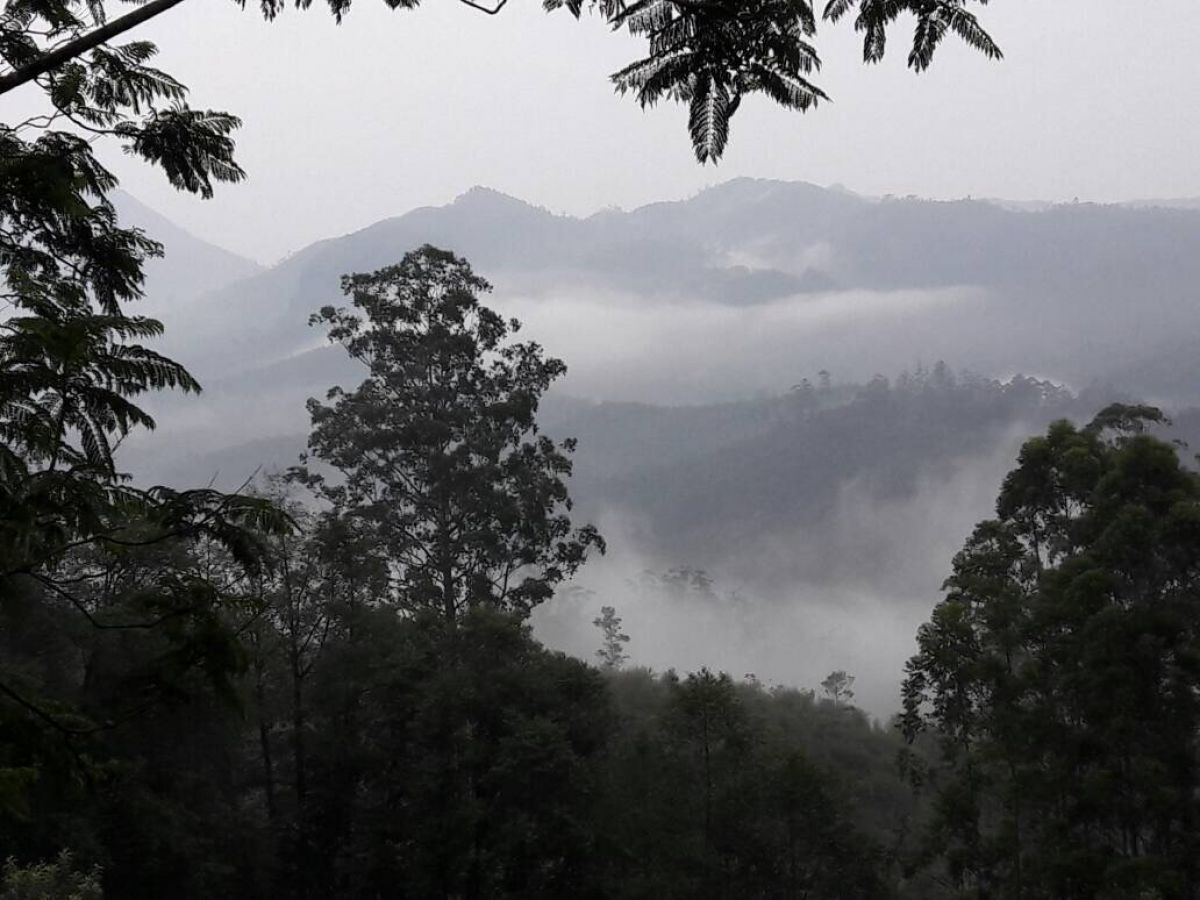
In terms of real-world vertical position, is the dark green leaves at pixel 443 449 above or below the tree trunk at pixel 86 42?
above

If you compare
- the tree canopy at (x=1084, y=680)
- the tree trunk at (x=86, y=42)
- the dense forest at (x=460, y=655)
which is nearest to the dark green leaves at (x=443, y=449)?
the dense forest at (x=460, y=655)

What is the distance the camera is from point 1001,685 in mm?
16359

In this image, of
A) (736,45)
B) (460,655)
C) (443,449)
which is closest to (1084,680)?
(460,655)

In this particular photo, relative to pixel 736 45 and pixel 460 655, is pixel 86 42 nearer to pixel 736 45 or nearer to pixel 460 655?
pixel 736 45

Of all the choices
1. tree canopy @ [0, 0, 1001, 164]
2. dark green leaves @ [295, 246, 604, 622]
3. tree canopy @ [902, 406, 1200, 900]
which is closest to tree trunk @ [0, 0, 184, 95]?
tree canopy @ [0, 0, 1001, 164]

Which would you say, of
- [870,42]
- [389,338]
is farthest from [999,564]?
[389,338]

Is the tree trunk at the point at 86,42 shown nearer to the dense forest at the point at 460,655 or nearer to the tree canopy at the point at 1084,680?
the dense forest at the point at 460,655

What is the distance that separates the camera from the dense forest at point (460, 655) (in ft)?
12.9

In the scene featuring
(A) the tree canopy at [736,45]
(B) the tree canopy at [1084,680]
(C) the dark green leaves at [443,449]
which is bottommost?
(B) the tree canopy at [1084,680]

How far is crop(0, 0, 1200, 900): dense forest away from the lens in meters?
3.94

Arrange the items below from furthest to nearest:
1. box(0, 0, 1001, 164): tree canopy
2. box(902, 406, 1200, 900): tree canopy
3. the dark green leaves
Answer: the dark green leaves < box(902, 406, 1200, 900): tree canopy < box(0, 0, 1001, 164): tree canopy

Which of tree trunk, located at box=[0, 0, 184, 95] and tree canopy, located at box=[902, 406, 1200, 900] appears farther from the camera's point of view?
tree canopy, located at box=[902, 406, 1200, 900]

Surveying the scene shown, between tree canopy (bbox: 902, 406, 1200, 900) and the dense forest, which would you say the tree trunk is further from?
tree canopy (bbox: 902, 406, 1200, 900)

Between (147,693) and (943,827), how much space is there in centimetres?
1663
